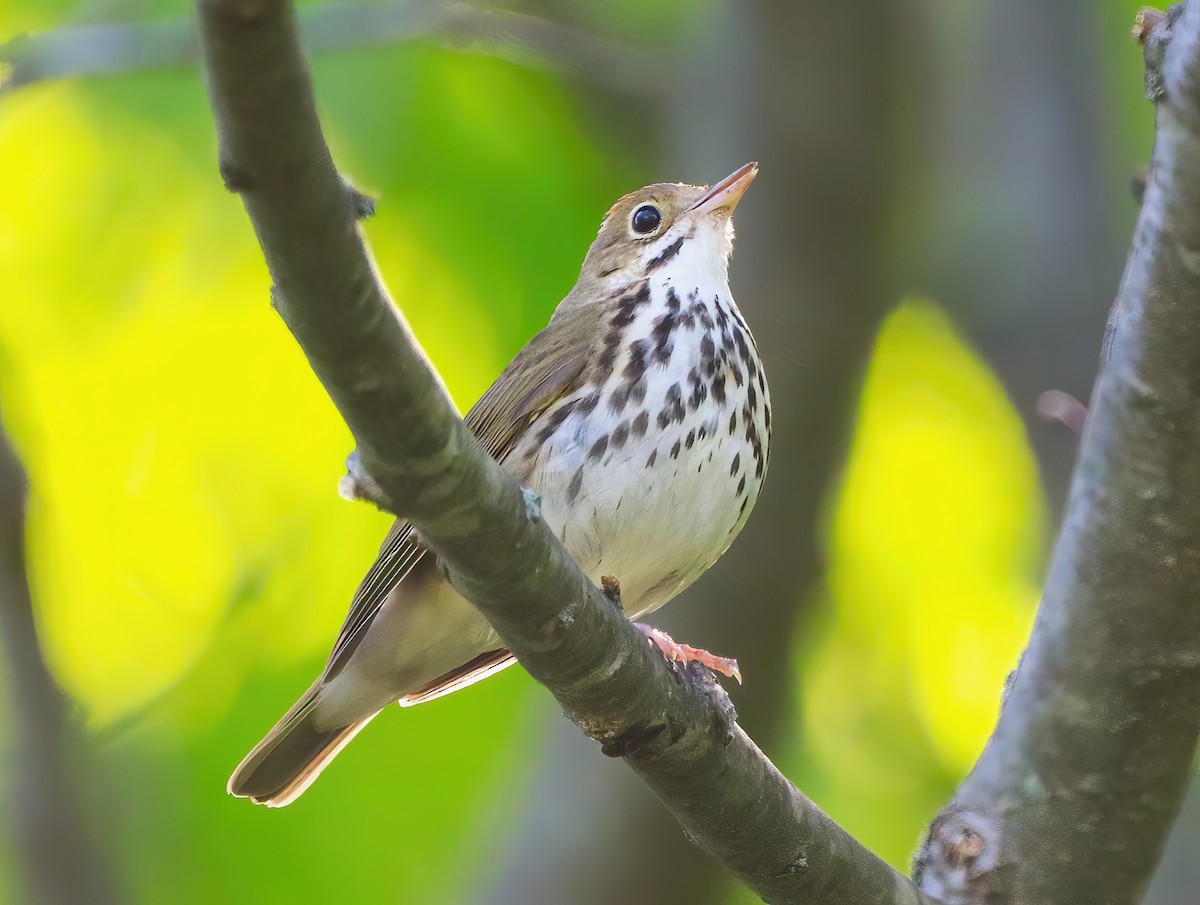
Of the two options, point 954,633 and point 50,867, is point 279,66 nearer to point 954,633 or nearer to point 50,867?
point 50,867

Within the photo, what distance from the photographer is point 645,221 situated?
496 centimetres

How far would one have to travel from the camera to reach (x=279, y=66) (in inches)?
67.1

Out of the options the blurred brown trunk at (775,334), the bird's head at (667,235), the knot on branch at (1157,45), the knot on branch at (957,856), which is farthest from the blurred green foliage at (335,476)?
the knot on branch at (1157,45)

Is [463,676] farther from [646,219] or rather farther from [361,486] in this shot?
[361,486]

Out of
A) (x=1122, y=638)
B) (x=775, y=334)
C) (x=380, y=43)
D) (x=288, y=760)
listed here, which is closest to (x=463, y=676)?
(x=288, y=760)

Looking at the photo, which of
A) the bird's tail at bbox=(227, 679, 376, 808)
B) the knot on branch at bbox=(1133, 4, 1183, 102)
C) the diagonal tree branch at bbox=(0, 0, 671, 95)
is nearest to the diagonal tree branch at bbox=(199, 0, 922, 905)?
the knot on branch at bbox=(1133, 4, 1183, 102)

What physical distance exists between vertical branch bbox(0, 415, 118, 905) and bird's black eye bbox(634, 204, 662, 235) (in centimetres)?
240

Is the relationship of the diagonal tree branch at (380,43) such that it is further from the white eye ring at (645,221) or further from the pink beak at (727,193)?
the pink beak at (727,193)

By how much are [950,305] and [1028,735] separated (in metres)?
2.67

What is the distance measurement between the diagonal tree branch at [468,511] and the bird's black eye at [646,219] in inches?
86.9

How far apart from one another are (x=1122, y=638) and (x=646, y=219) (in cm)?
227

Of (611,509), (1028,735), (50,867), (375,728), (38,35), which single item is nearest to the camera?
(50,867)

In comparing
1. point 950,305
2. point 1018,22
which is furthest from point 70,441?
point 1018,22

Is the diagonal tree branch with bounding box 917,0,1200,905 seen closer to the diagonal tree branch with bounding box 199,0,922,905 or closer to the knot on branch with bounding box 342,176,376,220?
the diagonal tree branch with bounding box 199,0,922,905
